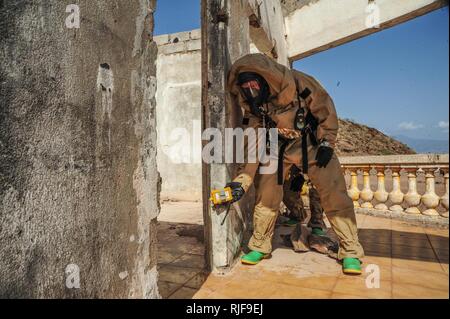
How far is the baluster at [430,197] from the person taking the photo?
3785 mm

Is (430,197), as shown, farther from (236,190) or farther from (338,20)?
(338,20)

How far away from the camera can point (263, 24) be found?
4148 mm

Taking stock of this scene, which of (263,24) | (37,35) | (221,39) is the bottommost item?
(37,35)

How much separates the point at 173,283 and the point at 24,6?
1925mm

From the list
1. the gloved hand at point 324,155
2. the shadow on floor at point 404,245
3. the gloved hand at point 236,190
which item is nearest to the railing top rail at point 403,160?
the shadow on floor at point 404,245

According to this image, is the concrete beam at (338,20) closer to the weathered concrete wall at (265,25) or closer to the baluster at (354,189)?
the weathered concrete wall at (265,25)

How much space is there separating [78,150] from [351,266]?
2.08 m

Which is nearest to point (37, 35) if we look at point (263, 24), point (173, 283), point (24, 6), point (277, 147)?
point (24, 6)

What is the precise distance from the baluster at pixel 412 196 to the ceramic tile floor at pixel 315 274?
0.71m

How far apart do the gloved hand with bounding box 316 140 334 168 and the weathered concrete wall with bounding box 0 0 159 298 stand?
5.06 feet

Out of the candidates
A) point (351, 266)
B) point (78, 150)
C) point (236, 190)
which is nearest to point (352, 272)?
point (351, 266)

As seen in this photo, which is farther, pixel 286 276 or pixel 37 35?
pixel 286 276

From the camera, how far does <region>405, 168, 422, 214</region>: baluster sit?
4.00m
